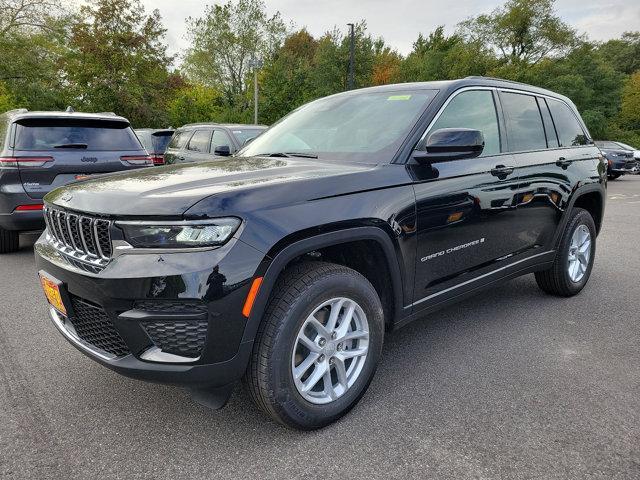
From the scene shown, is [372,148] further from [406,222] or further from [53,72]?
[53,72]

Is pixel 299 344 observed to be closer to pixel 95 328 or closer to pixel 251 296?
pixel 251 296

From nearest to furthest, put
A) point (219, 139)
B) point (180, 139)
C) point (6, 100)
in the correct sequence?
point (219, 139), point (180, 139), point (6, 100)

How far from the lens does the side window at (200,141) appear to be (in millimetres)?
9254

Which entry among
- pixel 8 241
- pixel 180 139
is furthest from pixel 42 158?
pixel 180 139

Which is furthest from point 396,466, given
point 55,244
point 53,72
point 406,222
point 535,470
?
point 53,72

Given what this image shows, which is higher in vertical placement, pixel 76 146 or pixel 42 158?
pixel 76 146

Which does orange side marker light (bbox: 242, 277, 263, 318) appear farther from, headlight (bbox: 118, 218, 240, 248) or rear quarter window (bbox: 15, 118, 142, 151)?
rear quarter window (bbox: 15, 118, 142, 151)

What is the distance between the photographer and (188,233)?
1923 mm

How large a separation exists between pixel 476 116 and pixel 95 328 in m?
2.64

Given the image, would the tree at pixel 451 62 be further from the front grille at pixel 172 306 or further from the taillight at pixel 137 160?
the front grille at pixel 172 306

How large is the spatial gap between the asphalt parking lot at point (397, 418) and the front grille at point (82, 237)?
850 millimetres

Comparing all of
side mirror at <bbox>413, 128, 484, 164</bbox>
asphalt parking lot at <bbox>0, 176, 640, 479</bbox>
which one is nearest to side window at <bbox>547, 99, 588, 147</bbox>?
asphalt parking lot at <bbox>0, 176, 640, 479</bbox>

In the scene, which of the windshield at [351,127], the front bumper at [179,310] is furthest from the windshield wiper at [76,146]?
the front bumper at [179,310]

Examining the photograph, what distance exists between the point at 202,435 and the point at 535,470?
149 cm
